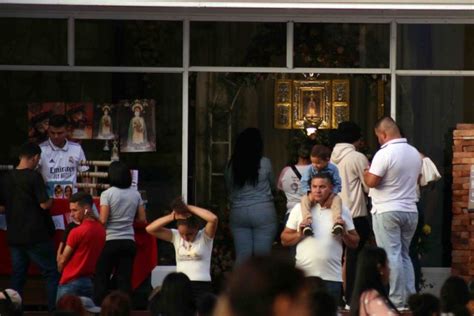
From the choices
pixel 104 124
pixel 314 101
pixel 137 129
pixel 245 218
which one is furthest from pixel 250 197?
pixel 104 124

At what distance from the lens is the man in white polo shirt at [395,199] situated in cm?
1172

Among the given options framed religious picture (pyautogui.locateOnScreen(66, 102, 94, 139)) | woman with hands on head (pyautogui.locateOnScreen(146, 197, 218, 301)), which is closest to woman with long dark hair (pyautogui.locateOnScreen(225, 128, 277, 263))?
woman with hands on head (pyautogui.locateOnScreen(146, 197, 218, 301))

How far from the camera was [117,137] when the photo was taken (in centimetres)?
1388

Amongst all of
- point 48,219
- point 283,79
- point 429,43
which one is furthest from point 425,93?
point 48,219

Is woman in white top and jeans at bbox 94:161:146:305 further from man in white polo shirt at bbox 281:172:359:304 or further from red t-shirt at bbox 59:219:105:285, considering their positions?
man in white polo shirt at bbox 281:172:359:304

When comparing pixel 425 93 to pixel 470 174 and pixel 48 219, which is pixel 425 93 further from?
pixel 48 219

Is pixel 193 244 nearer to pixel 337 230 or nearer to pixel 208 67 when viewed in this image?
pixel 337 230

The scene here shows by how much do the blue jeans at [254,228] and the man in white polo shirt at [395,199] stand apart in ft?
3.65

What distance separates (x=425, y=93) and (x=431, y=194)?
45.6 inches

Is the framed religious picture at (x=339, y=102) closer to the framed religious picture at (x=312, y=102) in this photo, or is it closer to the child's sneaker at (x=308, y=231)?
the framed religious picture at (x=312, y=102)

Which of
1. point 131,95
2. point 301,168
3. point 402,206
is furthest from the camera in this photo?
point 131,95

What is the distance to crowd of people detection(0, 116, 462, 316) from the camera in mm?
10664

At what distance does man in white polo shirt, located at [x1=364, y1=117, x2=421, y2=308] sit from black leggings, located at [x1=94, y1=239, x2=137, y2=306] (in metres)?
2.41

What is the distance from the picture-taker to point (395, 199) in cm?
1177
